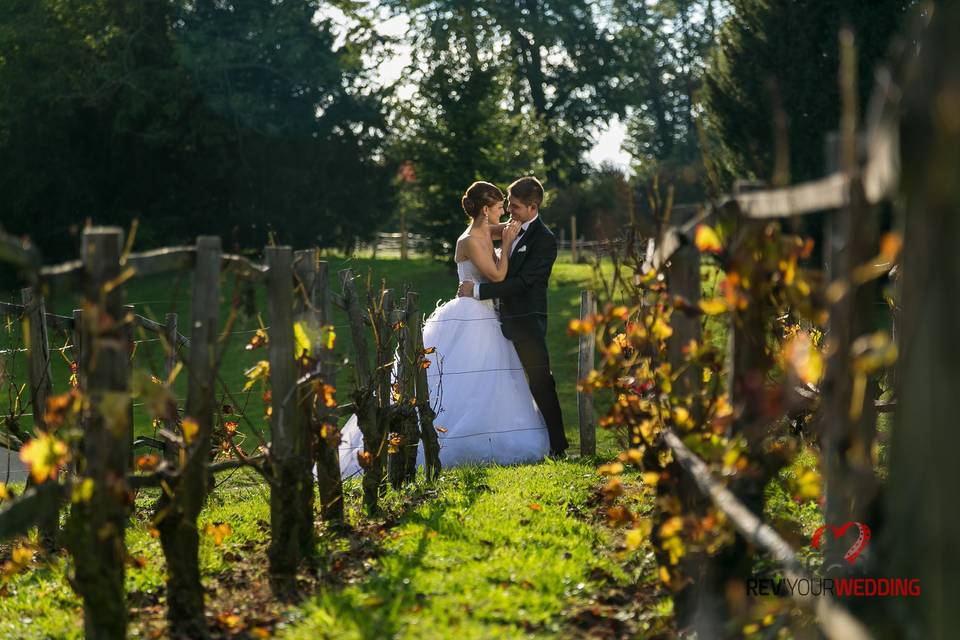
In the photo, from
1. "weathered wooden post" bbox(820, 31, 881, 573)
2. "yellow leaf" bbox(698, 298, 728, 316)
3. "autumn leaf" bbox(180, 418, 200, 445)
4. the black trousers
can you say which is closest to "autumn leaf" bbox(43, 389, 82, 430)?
"autumn leaf" bbox(180, 418, 200, 445)

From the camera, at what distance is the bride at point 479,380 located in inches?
402

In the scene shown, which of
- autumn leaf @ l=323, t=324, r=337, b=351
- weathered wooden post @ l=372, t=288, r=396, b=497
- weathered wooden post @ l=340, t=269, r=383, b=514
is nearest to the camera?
autumn leaf @ l=323, t=324, r=337, b=351

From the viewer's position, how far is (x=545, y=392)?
10352mm

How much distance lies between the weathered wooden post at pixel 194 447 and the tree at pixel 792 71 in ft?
66.0

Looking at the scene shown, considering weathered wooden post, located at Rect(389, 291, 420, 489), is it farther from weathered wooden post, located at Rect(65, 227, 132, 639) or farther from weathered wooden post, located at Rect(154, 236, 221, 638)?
weathered wooden post, located at Rect(65, 227, 132, 639)

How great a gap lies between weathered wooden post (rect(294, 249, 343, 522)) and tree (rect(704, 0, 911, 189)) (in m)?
18.2

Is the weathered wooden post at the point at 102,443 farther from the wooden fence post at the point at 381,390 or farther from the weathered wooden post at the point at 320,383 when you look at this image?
the wooden fence post at the point at 381,390

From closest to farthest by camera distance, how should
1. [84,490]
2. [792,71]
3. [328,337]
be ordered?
[84,490] < [328,337] < [792,71]

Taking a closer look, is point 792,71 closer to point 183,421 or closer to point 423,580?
point 423,580

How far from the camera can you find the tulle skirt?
10.4m

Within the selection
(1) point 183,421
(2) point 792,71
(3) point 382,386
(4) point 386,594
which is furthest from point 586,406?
(2) point 792,71

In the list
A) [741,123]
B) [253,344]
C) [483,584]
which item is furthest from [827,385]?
[741,123]

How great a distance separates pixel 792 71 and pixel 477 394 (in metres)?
16.6

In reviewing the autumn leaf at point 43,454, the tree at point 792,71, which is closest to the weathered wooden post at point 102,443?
the autumn leaf at point 43,454
